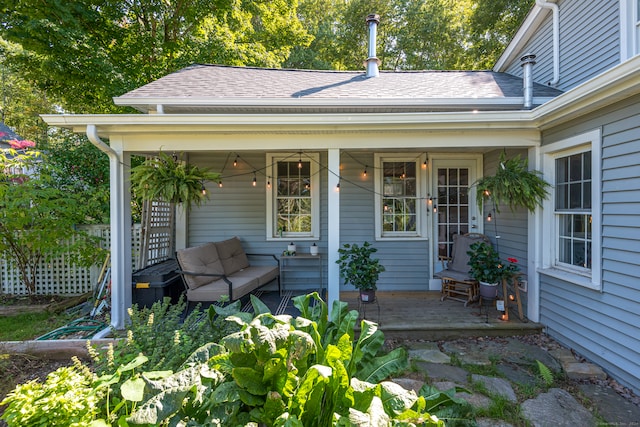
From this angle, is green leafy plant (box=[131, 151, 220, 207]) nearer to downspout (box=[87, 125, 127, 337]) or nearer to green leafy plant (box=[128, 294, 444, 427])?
downspout (box=[87, 125, 127, 337])

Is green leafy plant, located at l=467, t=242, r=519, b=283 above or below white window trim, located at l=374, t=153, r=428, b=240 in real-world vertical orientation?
below

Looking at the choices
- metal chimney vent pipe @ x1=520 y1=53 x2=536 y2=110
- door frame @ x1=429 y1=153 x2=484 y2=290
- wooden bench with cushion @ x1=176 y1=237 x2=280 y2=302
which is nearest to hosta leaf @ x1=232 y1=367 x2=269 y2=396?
wooden bench with cushion @ x1=176 y1=237 x2=280 y2=302

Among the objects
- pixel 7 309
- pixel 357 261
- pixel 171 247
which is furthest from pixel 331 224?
pixel 7 309

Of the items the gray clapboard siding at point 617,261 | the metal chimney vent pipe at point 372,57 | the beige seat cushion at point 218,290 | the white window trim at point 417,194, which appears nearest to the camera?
the gray clapboard siding at point 617,261

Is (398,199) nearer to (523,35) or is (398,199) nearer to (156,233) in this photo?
(523,35)

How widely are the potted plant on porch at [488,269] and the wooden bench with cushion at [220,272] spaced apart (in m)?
2.97

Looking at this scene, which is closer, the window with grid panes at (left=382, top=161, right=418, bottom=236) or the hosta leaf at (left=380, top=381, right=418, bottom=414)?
the hosta leaf at (left=380, top=381, right=418, bottom=414)

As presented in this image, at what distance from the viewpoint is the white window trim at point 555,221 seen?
304 centimetres

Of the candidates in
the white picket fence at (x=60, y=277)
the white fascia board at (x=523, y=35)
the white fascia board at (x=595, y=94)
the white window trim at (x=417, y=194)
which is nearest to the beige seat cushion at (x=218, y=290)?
the white picket fence at (x=60, y=277)

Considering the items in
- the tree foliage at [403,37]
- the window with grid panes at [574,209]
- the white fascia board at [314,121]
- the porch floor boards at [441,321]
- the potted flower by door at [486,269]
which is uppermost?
A: the tree foliage at [403,37]

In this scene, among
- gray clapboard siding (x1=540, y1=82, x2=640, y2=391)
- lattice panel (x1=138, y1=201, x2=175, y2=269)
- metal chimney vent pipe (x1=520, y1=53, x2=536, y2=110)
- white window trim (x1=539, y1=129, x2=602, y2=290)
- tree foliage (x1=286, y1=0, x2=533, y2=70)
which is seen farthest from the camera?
tree foliage (x1=286, y1=0, x2=533, y2=70)

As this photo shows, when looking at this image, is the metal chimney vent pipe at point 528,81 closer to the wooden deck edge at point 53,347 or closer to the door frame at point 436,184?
the door frame at point 436,184

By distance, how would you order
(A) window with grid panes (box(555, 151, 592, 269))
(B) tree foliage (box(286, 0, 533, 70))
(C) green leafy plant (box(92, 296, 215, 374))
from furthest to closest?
(B) tree foliage (box(286, 0, 533, 70)) → (A) window with grid panes (box(555, 151, 592, 269)) → (C) green leafy plant (box(92, 296, 215, 374))

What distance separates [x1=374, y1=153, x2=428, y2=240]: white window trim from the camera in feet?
17.4
